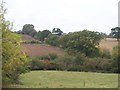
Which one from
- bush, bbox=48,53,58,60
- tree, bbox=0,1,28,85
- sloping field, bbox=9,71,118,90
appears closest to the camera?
tree, bbox=0,1,28,85

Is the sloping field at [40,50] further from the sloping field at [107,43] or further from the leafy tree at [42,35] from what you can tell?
the leafy tree at [42,35]

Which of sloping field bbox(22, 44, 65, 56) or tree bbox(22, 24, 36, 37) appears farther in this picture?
tree bbox(22, 24, 36, 37)

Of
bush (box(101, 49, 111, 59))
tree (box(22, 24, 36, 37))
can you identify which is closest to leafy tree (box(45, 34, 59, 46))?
tree (box(22, 24, 36, 37))

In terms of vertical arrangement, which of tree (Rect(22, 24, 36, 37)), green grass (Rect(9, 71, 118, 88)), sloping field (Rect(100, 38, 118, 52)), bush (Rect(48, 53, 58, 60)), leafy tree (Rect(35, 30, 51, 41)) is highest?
tree (Rect(22, 24, 36, 37))

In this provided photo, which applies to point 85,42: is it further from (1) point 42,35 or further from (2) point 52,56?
(1) point 42,35

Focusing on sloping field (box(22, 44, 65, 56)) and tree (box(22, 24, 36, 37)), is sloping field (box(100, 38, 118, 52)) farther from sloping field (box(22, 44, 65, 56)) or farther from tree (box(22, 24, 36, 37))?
tree (box(22, 24, 36, 37))

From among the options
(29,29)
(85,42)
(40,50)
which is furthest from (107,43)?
(29,29)

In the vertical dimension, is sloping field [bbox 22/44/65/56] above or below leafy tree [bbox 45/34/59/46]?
below

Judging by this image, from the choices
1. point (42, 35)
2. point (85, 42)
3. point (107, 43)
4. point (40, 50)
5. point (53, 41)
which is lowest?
point (40, 50)

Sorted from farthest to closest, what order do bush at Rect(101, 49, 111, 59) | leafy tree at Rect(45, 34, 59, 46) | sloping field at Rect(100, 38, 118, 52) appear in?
leafy tree at Rect(45, 34, 59, 46), sloping field at Rect(100, 38, 118, 52), bush at Rect(101, 49, 111, 59)

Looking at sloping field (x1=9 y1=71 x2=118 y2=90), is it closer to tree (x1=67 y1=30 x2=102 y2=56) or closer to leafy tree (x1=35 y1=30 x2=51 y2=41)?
tree (x1=67 y1=30 x2=102 y2=56)

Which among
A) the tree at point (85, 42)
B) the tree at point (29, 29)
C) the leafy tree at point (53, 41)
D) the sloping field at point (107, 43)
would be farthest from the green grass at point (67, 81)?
the tree at point (29, 29)

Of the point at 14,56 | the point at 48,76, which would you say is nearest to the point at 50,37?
the point at 48,76

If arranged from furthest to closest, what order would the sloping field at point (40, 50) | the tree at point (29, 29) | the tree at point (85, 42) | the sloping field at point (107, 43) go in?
the tree at point (29, 29) → the sloping field at point (107, 43) → the tree at point (85, 42) → the sloping field at point (40, 50)
